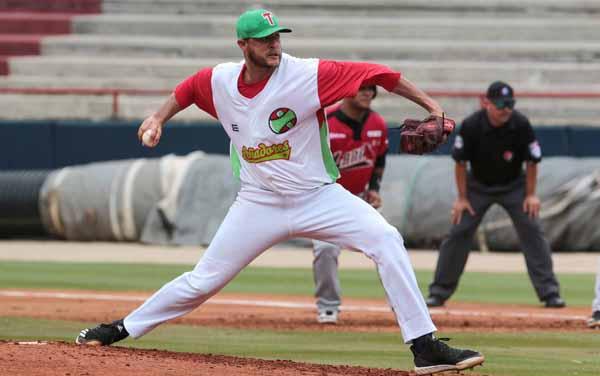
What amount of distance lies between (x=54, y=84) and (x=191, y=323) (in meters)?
15.2

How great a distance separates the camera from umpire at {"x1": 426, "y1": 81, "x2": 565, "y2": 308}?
449 inches

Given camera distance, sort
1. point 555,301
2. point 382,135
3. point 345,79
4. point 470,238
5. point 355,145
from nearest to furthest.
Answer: point 345,79 → point 355,145 → point 382,135 → point 555,301 → point 470,238

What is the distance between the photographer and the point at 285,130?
7113mm

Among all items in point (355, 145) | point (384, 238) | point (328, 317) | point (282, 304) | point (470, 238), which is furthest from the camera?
point (282, 304)

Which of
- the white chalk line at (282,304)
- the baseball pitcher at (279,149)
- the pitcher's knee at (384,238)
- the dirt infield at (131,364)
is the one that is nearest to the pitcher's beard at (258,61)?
the baseball pitcher at (279,149)

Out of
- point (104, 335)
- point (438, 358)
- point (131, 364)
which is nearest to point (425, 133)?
point (438, 358)

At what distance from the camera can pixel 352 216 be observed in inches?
275

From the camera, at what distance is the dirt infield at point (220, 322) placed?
22.2 feet

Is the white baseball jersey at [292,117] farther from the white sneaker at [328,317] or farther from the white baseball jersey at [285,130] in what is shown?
the white sneaker at [328,317]

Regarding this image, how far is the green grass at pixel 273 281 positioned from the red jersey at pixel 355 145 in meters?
2.44

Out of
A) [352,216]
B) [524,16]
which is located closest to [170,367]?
[352,216]

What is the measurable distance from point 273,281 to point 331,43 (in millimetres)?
12269

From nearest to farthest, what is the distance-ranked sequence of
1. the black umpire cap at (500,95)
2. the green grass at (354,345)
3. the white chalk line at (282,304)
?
1. the green grass at (354,345)
2. the white chalk line at (282,304)
3. the black umpire cap at (500,95)

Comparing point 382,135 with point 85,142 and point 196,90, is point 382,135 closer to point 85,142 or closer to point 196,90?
point 196,90
